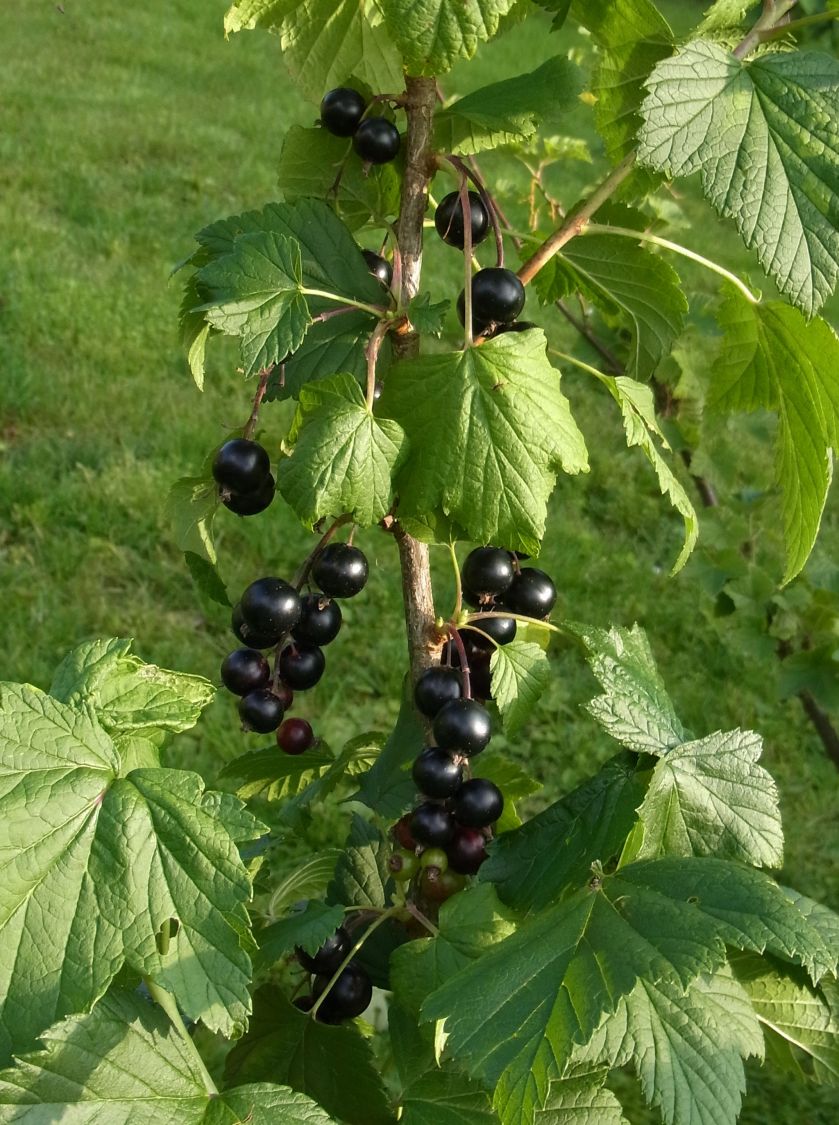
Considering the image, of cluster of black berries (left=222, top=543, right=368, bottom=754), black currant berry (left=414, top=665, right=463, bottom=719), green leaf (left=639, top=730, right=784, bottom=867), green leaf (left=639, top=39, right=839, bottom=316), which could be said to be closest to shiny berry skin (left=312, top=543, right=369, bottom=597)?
cluster of black berries (left=222, top=543, right=368, bottom=754)

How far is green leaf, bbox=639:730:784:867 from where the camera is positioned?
944mm

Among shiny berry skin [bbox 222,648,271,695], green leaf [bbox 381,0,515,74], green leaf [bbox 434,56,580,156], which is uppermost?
green leaf [bbox 381,0,515,74]

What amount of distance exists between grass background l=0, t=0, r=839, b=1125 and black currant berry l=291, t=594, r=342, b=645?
18cm

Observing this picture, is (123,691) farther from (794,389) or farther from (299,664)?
(794,389)

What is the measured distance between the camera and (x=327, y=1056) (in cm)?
107

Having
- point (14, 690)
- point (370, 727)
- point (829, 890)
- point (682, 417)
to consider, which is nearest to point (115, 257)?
point (370, 727)

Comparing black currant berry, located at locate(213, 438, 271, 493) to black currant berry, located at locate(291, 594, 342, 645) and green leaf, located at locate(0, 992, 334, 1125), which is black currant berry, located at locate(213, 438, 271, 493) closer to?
black currant berry, located at locate(291, 594, 342, 645)

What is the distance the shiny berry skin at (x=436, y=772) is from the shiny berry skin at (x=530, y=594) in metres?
0.19

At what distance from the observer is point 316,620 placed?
1129 mm

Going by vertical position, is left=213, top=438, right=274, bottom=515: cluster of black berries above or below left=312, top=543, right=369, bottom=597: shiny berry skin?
above

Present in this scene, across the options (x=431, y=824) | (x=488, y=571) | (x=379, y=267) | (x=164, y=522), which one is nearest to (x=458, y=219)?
(x=379, y=267)

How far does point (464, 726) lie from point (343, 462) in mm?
262

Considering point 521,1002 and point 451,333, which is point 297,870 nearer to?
point 521,1002

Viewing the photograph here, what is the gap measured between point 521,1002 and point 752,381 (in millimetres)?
703
